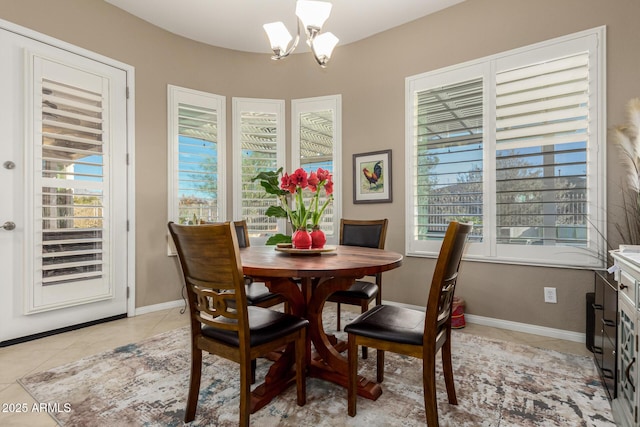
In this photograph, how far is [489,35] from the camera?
9.86ft

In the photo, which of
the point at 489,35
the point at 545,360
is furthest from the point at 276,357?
the point at 489,35

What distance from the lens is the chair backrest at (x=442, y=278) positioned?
4.53 ft

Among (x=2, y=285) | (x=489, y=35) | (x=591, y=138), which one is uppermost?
(x=489, y=35)

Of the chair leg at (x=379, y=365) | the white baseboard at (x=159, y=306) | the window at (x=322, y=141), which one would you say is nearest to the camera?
the chair leg at (x=379, y=365)

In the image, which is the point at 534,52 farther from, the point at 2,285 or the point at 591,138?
the point at 2,285

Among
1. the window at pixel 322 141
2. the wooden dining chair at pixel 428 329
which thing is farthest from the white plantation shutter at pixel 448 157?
the wooden dining chair at pixel 428 329

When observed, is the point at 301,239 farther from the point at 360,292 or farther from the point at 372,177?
the point at 372,177

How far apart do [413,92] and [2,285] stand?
13.2 ft

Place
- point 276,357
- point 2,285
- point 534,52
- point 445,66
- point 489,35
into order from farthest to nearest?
point 445,66
point 489,35
point 534,52
point 2,285
point 276,357

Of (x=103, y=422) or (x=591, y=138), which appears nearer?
(x=103, y=422)

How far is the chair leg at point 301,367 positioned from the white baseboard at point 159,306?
2.41m

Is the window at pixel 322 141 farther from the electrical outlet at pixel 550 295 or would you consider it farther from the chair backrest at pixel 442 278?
the chair backrest at pixel 442 278

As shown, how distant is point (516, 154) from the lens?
2875 millimetres

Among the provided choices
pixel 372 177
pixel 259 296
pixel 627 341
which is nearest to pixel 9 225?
pixel 259 296
